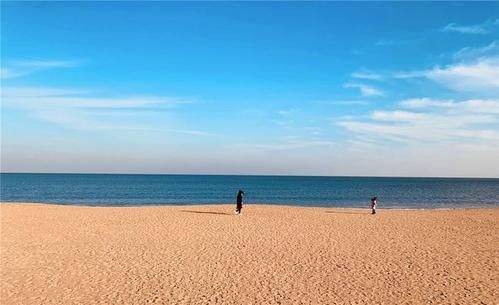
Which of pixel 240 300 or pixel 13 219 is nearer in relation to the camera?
pixel 240 300

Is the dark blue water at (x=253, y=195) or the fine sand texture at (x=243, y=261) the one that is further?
the dark blue water at (x=253, y=195)

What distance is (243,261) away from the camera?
47.8ft

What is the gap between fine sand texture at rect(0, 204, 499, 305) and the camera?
1112cm

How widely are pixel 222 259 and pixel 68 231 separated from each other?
961 centimetres

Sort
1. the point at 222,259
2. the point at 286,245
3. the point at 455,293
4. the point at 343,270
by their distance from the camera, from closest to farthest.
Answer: the point at 455,293 < the point at 343,270 < the point at 222,259 < the point at 286,245

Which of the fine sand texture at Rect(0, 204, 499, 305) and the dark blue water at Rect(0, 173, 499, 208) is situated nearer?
the fine sand texture at Rect(0, 204, 499, 305)

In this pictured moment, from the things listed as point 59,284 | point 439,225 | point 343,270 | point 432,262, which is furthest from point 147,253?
point 439,225

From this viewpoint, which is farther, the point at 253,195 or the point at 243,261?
the point at 253,195

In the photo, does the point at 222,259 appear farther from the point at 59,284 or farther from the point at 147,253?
the point at 59,284

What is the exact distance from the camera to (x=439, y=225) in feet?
79.8

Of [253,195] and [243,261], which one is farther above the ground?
[243,261]

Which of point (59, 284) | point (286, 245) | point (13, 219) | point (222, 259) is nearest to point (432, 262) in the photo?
point (286, 245)

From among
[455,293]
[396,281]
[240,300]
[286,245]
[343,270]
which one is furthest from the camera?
[286,245]

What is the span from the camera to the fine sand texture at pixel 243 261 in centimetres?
1112
